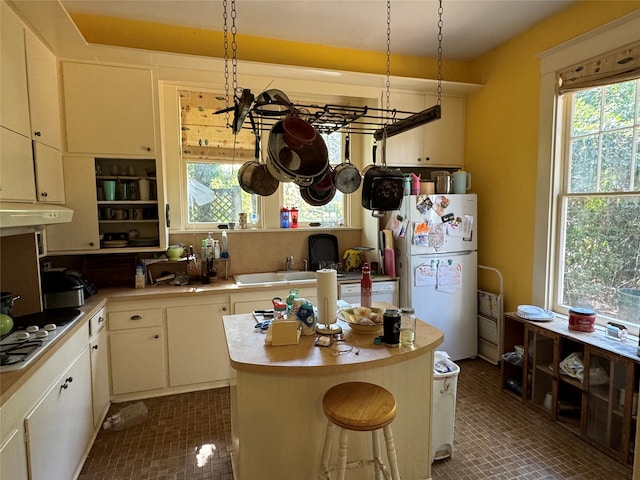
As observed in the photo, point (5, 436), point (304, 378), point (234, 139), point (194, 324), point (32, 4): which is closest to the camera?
point (5, 436)

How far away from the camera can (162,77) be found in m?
2.96

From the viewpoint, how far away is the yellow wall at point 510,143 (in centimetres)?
303

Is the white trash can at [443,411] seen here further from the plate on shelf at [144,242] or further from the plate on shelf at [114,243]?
the plate on shelf at [114,243]

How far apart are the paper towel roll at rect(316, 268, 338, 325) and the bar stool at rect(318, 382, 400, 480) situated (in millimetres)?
332

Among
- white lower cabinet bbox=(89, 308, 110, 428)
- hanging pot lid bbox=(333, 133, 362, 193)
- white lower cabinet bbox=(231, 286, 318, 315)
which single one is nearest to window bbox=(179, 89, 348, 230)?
white lower cabinet bbox=(231, 286, 318, 315)

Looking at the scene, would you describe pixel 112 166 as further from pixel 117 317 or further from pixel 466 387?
pixel 466 387

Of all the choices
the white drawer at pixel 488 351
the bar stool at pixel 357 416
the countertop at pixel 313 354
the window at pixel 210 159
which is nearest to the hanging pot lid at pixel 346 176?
the countertop at pixel 313 354

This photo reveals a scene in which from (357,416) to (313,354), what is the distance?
0.30 meters

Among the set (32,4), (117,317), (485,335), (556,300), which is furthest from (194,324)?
(556,300)

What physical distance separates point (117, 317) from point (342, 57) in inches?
120

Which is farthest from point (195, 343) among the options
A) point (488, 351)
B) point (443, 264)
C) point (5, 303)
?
point (488, 351)

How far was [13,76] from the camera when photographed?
1896 mm

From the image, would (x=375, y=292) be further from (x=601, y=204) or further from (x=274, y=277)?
(x=601, y=204)

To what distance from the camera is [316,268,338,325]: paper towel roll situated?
5.84ft
